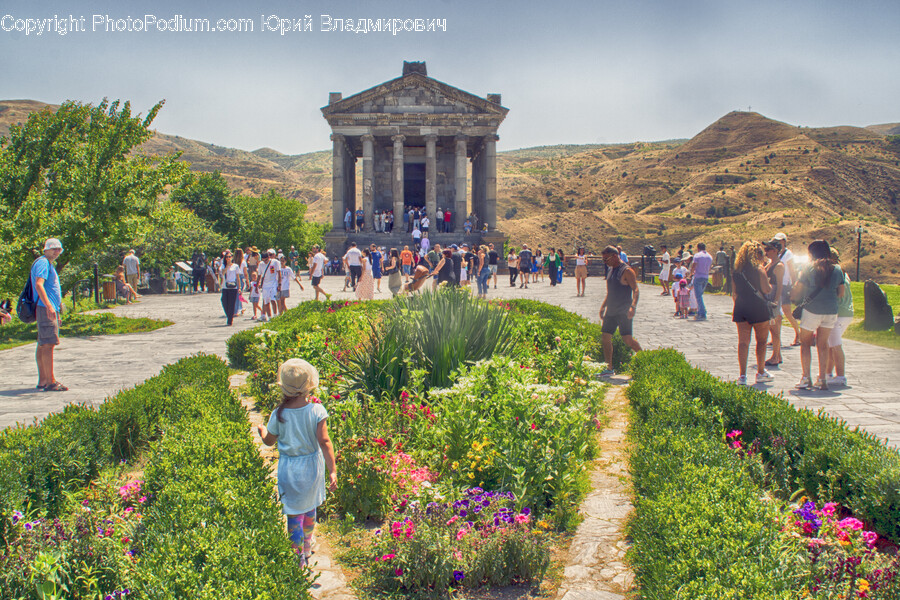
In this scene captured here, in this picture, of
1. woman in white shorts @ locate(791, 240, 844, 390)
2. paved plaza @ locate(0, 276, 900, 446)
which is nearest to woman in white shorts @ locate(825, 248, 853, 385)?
woman in white shorts @ locate(791, 240, 844, 390)

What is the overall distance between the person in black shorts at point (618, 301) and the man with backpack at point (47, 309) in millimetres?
6866

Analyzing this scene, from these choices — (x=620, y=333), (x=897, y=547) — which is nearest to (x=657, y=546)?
(x=897, y=547)

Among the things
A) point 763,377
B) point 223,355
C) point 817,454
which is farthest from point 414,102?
point 817,454

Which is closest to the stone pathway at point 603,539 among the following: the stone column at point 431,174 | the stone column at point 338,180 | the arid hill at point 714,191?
the stone column at point 431,174

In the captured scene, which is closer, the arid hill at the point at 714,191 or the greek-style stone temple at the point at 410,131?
the greek-style stone temple at the point at 410,131

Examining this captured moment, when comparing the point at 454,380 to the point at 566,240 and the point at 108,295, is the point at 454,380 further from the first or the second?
the point at 566,240

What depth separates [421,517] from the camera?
3.74m

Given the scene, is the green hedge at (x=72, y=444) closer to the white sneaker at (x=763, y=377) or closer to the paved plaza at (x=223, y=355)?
the paved plaza at (x=223, y=355)

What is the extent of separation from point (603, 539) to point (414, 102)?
35.3 meters

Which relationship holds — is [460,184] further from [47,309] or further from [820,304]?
[47,309]

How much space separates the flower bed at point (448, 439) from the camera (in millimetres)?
3557

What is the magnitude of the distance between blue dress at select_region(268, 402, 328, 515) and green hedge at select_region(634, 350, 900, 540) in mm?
3110

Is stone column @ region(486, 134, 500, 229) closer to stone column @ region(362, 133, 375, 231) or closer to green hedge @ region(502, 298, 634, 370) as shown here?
stone column @ region(362, 133, 375, 231)

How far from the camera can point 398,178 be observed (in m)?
37.3
